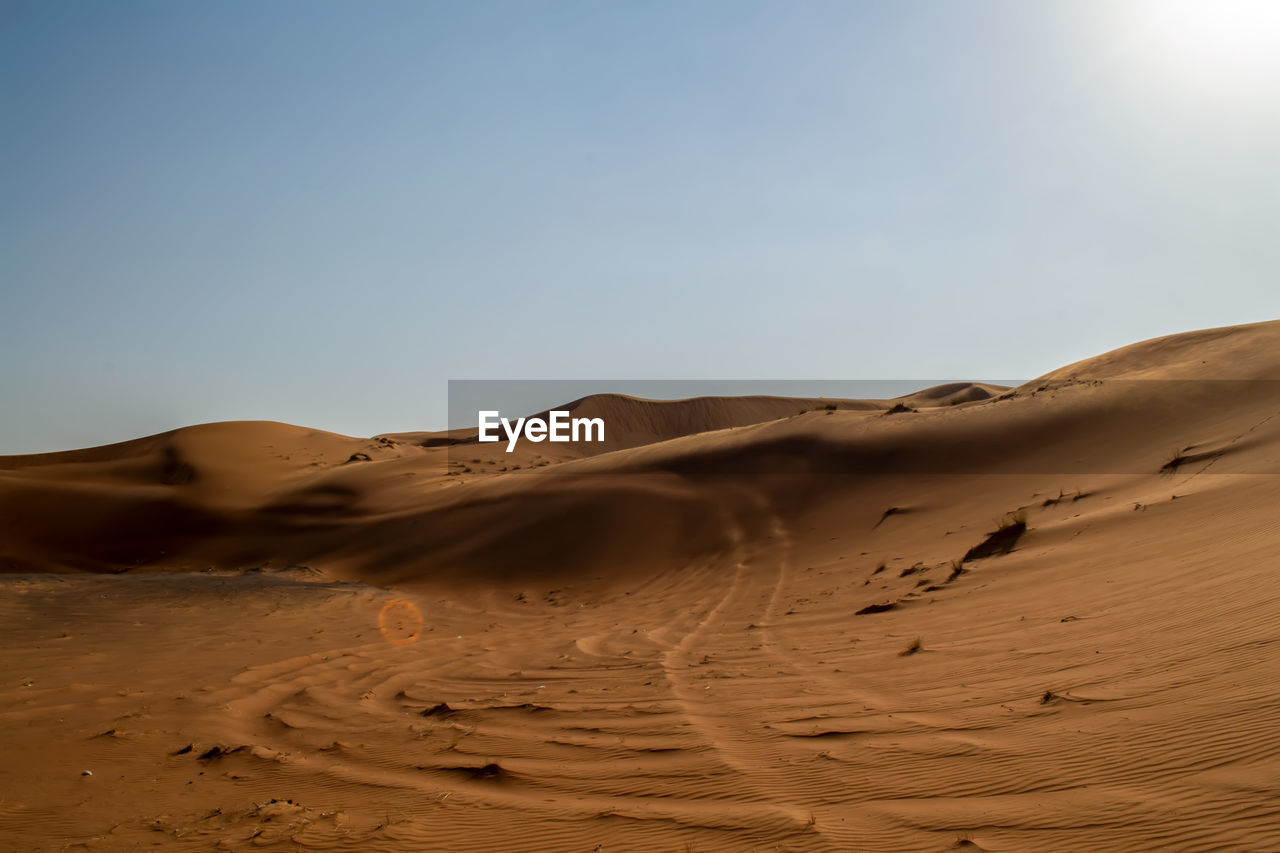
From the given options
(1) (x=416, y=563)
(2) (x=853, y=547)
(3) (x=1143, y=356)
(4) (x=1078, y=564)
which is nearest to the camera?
(4) (x=1078, y=564)

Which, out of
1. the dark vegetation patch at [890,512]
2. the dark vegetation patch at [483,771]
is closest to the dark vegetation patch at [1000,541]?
the dark vegetation patch at [890,512]

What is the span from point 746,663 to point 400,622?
7.22 meters

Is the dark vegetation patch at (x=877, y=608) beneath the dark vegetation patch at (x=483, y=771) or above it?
beneath

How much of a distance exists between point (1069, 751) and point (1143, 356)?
1088 inches

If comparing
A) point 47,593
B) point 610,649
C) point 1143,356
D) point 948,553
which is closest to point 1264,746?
point 610,649

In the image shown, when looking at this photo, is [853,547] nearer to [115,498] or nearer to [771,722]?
[771,722]

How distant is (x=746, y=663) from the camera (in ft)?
26.9

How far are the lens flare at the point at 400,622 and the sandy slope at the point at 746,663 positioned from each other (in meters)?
0.12

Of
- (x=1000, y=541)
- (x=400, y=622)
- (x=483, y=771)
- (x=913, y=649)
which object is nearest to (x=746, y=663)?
(x=913, y=649)

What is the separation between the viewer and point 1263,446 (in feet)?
42.3

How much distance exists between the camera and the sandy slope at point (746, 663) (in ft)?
13.6

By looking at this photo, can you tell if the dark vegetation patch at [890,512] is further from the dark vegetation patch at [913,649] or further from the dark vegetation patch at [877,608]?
the dark vegetation patch at [913,649]

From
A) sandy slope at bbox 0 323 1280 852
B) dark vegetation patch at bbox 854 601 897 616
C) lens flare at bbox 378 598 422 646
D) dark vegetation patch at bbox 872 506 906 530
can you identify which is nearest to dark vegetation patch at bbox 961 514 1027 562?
sandy slope at bbox 0 323 1280 852

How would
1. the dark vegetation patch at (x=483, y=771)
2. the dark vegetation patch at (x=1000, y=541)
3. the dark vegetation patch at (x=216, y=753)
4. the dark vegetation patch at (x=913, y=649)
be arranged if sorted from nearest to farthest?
the dark vegetation patch at (x=483, y=771) < the dark vegetation patch at (x=216, y=753) < the dark vegetation patch at (x=913, y=649) < the dark vegetation patch at (x=1000, y=541)
